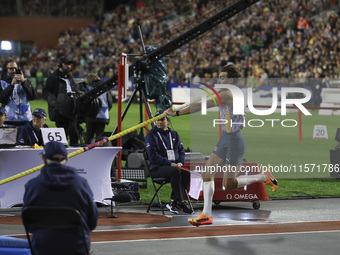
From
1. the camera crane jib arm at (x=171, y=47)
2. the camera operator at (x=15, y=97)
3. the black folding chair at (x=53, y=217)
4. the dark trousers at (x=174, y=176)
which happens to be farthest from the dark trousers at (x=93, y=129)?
the black folding chair at (x=53, y=217)

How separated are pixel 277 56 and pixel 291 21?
3.47 meters

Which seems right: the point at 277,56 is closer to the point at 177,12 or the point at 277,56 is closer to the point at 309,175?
the point at 177,12

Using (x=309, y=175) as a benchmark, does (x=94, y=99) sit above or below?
above

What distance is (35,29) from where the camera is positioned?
172 ft

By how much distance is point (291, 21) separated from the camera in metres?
41.0

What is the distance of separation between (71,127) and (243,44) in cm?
2557

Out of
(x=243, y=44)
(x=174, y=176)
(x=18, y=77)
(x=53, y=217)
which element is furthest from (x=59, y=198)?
(x=243, y=44)

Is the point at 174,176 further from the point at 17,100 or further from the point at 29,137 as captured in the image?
the point at 17,100

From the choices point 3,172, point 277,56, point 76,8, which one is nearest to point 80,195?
point 3,172

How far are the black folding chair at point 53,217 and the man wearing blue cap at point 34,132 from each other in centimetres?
612

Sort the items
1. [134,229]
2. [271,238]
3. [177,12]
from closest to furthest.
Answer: [271,238] → [134,229] → [177,12]

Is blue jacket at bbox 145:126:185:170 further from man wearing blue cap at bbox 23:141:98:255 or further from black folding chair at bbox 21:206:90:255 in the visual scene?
black folding chair at bbox 21:206:90:255

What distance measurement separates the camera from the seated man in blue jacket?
11.9 metres

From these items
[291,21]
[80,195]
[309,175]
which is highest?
[291,21]
